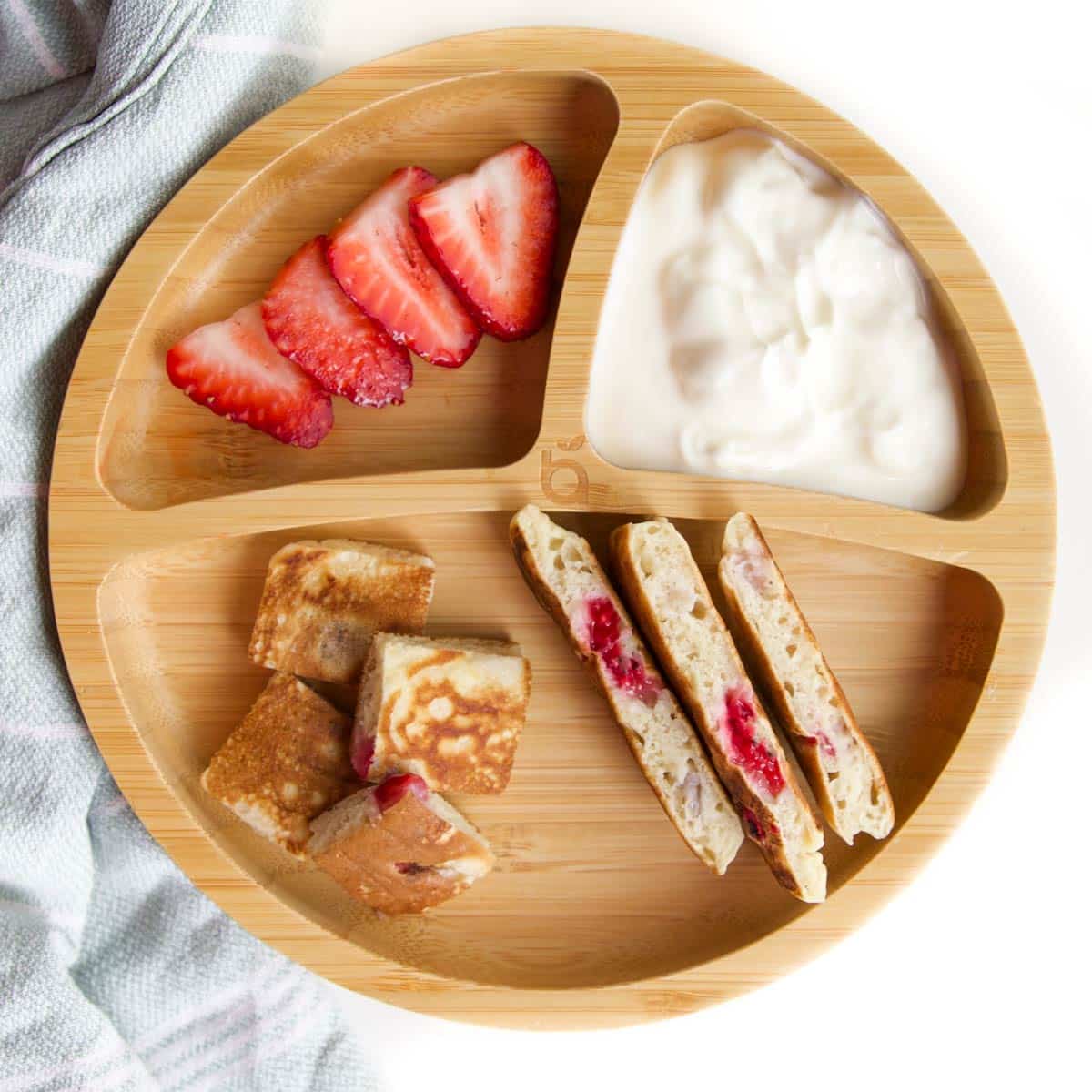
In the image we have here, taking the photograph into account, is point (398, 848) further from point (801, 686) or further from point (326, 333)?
point (326, 333)

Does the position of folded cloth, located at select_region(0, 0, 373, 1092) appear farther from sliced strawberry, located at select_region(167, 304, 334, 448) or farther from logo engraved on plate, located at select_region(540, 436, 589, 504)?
logo engraved on plate, located at select_region(540, 436, 589, 504)

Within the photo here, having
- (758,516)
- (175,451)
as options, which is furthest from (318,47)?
(758,516)

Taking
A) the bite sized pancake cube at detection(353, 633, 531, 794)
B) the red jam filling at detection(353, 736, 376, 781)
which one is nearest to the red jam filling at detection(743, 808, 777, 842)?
the bite sized pancake cube at detection(353, 633, 531, 794)

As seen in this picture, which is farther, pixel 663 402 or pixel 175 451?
pixel 175 451

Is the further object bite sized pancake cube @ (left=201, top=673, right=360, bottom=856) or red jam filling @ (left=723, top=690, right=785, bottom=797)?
bite sized pancake cube @ (left=201, top=673, right=360, bottom=856)

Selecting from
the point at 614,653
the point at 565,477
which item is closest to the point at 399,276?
the point at 565,477

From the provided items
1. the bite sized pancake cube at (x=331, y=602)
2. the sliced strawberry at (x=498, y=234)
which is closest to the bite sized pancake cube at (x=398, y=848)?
the bite sized pancake cube at (x=331, y=602)

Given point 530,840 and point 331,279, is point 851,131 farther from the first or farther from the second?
point 530,840
